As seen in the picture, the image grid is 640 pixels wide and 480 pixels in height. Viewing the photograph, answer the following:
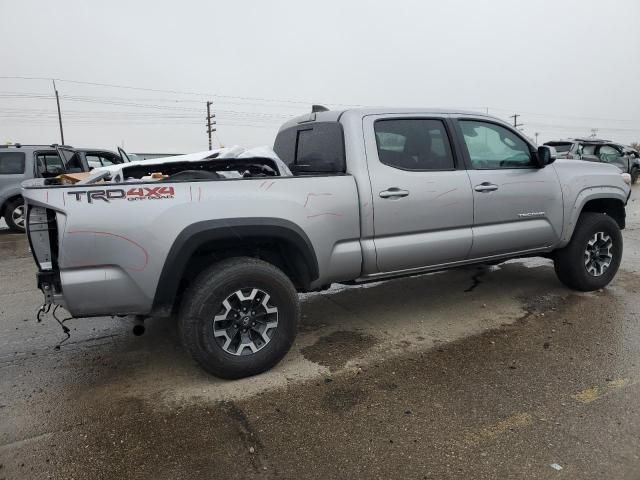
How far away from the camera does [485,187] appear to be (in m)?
4.31

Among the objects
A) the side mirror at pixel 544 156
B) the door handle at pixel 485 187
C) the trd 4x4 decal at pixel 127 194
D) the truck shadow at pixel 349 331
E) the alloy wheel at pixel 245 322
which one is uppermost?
the side mirror at pixel 544 156

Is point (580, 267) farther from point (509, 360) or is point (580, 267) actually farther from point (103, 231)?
point (103, 231)

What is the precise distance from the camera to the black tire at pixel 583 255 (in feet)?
16.5

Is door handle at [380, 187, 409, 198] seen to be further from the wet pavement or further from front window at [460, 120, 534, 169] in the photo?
the wet pavement

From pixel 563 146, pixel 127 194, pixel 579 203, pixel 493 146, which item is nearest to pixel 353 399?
pixel 127 194

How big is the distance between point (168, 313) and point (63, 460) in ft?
3.32

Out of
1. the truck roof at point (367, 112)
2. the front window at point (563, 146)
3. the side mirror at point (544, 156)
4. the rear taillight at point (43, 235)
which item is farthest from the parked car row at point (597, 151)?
the rear taillight at point (43, 235)

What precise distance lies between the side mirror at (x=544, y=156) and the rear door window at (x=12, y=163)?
33.4 ft

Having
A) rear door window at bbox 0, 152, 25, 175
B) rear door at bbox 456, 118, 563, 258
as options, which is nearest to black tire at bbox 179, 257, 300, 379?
rear door at bbox 456, 118, 563, 258

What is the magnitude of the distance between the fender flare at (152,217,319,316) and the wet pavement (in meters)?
0.69

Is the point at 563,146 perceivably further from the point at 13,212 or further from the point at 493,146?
the point at 13,212

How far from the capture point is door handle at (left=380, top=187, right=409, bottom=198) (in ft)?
12.4

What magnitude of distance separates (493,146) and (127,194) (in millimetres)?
3308

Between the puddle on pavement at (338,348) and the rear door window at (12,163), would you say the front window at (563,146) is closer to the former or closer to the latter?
the puddle on pavement at (338,348)
